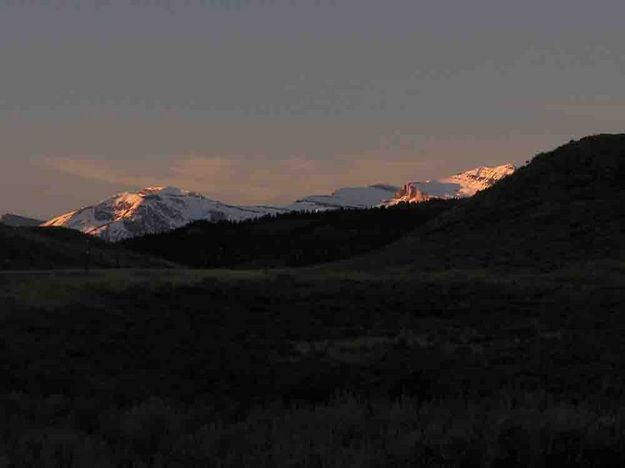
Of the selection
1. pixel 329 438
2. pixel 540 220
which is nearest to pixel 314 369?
pixel 329 438

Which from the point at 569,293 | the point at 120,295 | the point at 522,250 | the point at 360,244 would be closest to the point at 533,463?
the point at 120,295

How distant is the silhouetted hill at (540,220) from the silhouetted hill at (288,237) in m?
28.0

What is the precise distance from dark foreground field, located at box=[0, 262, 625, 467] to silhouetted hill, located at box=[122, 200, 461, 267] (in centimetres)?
5744

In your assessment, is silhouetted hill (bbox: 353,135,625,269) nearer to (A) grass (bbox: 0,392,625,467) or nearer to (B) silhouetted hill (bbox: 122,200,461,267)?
(B) silhouetted hill (bbox: 122,200,461,267)

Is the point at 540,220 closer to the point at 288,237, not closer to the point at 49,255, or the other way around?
the point at 49,255

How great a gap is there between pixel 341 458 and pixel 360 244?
103m

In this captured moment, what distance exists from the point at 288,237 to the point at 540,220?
69.8 m

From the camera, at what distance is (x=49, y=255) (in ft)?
221

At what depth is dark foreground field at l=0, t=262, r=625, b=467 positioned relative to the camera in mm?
8258

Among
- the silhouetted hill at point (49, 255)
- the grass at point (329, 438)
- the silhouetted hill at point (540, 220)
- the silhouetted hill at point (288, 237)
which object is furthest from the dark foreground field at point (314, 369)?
the silhouetted hill at point (288, 237)

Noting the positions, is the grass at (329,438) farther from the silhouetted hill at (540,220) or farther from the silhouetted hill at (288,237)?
the silhouetted hill at (288,237)

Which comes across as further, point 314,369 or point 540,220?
point 540,220

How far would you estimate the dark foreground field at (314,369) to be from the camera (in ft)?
27.1

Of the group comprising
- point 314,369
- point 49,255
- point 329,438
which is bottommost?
point 314,369
